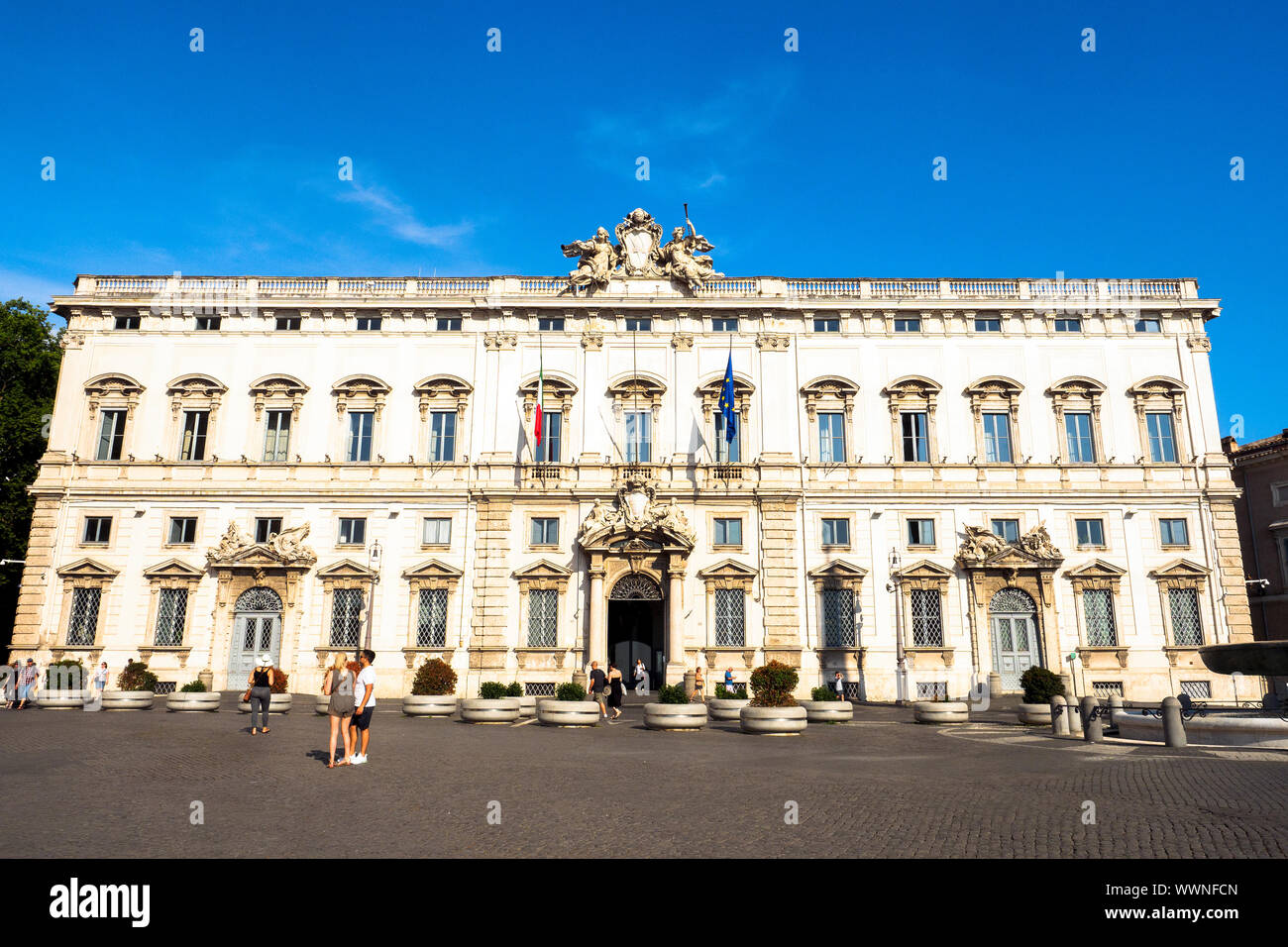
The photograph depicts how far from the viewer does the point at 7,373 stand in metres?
43.3

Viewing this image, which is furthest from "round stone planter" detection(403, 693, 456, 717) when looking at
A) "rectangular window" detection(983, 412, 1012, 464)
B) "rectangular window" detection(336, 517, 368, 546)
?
"rectangular window" detection(983, 412, 1012, 464)

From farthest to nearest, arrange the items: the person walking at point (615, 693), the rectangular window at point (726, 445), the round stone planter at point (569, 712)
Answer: the rectangular window at point (726, 445)
the person walking at point (615, 693)
the round stone planter at point (569, 712)

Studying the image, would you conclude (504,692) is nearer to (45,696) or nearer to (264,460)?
(45,696)

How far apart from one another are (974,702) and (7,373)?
161 feet

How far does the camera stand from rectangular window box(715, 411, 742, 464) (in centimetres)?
3778

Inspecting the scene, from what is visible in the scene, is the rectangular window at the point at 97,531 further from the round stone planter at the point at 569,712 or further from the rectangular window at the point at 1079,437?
the rectangular window at the point at 1079,437

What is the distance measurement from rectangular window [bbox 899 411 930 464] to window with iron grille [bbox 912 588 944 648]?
6.06 metres

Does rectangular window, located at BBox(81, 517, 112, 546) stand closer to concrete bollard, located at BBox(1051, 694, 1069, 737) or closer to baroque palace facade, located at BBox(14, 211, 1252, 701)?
baroque palace facade, located at BBox(14, 211, 1252, 701)

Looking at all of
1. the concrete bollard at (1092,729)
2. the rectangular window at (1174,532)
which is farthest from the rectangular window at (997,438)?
the concrete bollard at (1092,729)

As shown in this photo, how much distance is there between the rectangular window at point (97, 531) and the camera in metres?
37.0

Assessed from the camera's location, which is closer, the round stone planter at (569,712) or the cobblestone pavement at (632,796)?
the cobblestone pavement at (632,796)

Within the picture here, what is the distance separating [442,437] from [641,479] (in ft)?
31.2

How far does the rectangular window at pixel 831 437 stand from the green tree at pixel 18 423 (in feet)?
119
